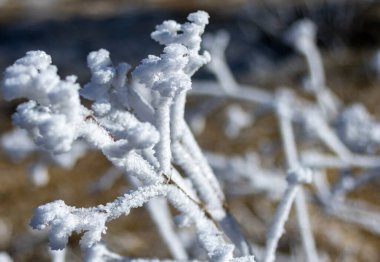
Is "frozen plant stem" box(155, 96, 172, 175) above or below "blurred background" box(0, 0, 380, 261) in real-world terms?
below

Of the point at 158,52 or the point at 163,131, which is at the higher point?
the point at 158,52

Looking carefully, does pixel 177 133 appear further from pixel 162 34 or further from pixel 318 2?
pixel 318 2

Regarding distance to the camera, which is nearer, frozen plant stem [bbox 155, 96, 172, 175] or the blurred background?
frozen plant stem [bbox 155, 96, 172, 175]

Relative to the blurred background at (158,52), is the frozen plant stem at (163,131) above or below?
below

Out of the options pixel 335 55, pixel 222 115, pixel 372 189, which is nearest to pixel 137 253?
pixel 372 189

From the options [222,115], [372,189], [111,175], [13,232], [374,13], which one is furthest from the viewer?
[374,13]

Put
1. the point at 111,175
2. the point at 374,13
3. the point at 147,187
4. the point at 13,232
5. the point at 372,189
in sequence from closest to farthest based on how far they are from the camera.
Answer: the point at 147,187
the point at 111,175
the point at 372,189
the point at 13,232
the point at 374,13

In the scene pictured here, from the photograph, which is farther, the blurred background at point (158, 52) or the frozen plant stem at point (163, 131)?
the blurred background at point (158, 52)

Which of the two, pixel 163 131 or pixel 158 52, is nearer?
pixel 163 131
